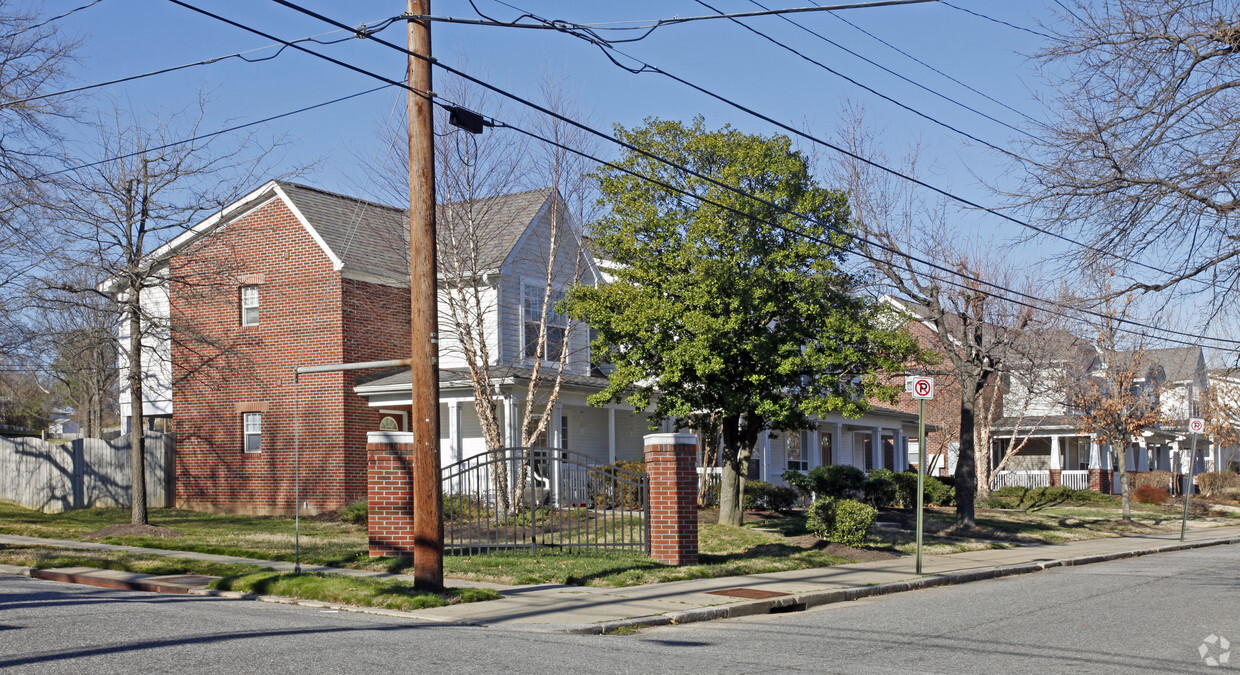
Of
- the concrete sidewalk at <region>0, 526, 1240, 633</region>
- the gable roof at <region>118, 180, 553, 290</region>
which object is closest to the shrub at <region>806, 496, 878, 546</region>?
the concrete sidewalk at <region>0, 526, 1240, 633</region>

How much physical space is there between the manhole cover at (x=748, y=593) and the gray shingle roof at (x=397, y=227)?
34.8 feet

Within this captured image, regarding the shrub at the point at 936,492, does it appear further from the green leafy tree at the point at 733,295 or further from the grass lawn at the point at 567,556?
the green leafy tree at the point at 733,295

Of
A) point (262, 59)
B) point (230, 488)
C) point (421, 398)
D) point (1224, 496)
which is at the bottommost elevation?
point (1224, 496)

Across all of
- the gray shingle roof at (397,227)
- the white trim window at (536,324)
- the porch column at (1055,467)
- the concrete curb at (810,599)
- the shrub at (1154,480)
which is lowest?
the shrub at (1154,480)

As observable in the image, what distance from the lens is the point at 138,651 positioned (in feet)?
27.0

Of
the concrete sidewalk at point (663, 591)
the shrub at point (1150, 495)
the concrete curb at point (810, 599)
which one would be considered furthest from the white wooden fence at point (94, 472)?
the shrub at point (1150, 495)

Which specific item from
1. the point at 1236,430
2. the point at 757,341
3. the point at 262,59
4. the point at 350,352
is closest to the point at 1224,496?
the point at 1236,430

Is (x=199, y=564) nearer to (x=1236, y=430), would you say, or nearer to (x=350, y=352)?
(x=350, y=352)

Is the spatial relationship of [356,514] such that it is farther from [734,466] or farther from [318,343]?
[734,466]

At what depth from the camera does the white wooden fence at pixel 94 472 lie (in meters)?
27.5

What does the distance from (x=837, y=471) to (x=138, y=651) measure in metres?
25.4

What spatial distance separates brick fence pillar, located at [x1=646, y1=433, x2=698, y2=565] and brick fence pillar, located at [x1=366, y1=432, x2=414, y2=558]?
365 centimetres

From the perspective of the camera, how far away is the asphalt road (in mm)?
8086

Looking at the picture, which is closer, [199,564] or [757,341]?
[199,564]
